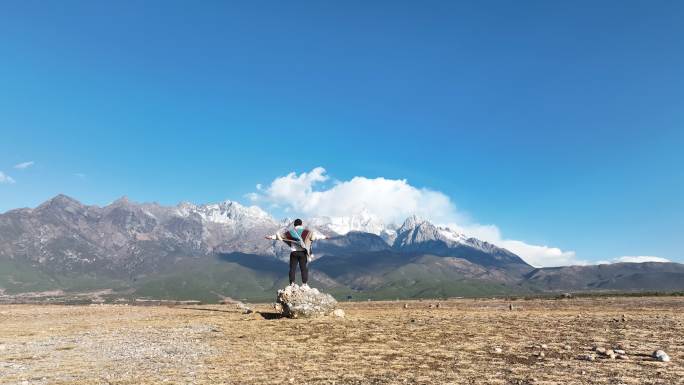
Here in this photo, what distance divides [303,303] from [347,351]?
A: 11107mm

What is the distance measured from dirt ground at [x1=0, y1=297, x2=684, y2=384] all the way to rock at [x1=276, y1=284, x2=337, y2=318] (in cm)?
109

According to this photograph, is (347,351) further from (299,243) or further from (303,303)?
(299,243)

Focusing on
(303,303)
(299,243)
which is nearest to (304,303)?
(303,303)

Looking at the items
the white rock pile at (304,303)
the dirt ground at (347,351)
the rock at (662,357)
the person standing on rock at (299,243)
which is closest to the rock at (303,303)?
the white rock pile at (304,303)

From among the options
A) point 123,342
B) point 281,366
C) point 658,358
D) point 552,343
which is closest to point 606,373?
point 658,358

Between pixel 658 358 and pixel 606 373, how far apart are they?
290 cm

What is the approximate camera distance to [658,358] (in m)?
14.2

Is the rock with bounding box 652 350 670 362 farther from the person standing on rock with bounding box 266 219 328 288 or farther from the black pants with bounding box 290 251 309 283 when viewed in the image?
the black pants with bounding box 290 251 309 283

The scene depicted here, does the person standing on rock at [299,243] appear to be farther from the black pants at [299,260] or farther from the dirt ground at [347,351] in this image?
the dirt ground at [347,351]

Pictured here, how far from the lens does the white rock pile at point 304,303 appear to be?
27.5 metres

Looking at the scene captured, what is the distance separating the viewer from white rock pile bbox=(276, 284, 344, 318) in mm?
27516

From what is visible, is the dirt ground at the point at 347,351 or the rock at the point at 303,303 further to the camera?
the rock at the point at 303,303

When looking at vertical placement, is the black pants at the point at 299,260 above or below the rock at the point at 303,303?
above

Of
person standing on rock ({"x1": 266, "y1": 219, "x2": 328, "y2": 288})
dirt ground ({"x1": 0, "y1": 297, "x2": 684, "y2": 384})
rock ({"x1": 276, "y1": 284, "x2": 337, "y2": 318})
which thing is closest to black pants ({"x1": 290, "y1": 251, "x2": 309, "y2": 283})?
person standing on rock ({"x1": 266, "y1": 219, "x2": 328, "y2": 288})
